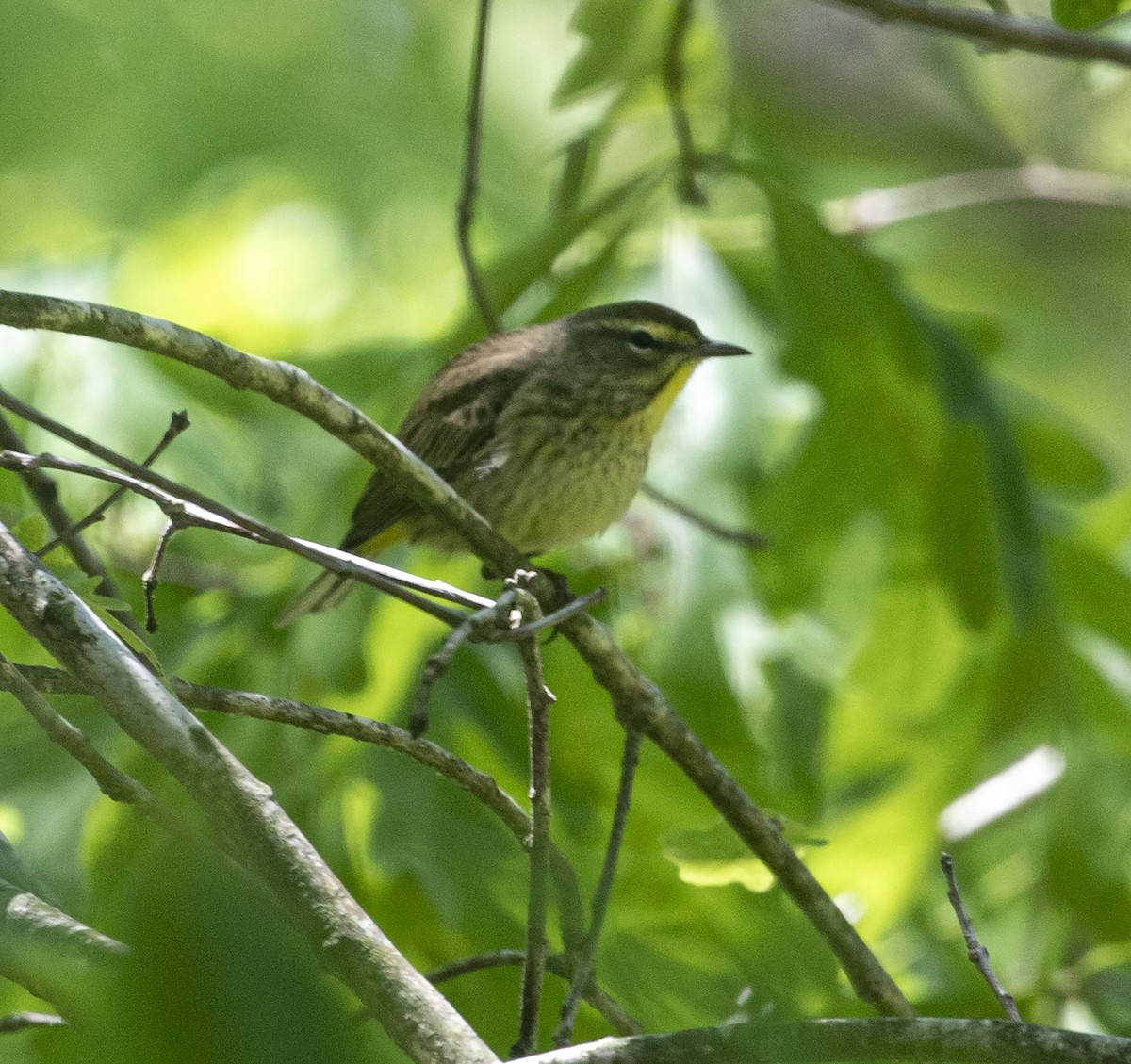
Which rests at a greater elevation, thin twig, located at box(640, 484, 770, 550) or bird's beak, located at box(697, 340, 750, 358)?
bird's beak, located at box(697, 340, 750, 358)

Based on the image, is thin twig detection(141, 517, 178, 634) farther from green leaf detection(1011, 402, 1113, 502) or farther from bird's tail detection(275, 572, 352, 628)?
green leaf detection(1011, 402, 1113, 502)

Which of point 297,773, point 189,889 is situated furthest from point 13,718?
point 189,889

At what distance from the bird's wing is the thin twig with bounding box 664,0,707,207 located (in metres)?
1.02

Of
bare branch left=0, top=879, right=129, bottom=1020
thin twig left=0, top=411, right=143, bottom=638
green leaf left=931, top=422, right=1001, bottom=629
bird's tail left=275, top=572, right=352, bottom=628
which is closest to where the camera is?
bare branch left=0, top=879, right=129, bottom=1020

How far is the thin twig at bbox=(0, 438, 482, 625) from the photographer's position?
2.36 meters

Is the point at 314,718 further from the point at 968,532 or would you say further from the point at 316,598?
the point at 968,532

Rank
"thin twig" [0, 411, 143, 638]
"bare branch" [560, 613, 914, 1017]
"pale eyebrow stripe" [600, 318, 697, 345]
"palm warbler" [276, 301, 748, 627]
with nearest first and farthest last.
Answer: "thin twig" [0, 411, 143, 638] < "bare branch" [560, 613, 914, 1017] < "palm warbler" [276, 301, 748, 627] < "pale eyebrow stripe" [600, 318, 697, 345]

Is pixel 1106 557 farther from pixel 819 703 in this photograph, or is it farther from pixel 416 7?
pixel 416 7

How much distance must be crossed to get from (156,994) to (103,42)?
7646 millimetres

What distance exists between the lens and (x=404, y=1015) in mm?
1886

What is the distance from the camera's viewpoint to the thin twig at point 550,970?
2697mm

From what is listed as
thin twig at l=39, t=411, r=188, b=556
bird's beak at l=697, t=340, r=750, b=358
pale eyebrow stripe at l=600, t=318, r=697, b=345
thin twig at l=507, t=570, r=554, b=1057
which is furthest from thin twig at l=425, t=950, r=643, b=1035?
pale eyebrow stripe at l=600, t=318, r=697, b=345

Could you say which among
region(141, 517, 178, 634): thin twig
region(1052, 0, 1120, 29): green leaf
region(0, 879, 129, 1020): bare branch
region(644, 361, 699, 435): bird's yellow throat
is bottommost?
region(0, 879, 129, 1020): bare branch

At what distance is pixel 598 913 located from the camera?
247 cm
